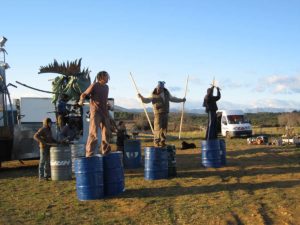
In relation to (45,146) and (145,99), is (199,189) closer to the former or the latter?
(145,99)

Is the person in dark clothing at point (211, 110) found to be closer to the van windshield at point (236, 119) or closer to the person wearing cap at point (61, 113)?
the person wearing cap at point (61, 113)

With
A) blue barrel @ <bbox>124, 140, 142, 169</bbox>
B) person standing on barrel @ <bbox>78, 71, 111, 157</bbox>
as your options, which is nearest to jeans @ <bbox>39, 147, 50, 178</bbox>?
blue barrel @ <bbox>124, 140, 142, 169</bbox>

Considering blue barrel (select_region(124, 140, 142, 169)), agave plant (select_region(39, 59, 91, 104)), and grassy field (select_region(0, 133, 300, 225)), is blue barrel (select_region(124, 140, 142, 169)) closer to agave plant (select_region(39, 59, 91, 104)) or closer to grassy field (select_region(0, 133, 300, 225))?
grassy field (select_region(0, 133, 300, 225))

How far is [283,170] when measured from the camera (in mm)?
11852

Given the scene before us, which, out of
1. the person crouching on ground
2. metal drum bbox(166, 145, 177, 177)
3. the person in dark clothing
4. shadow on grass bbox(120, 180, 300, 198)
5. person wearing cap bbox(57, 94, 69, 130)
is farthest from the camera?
person wearing cap bbox(57, 94, 69, 130)

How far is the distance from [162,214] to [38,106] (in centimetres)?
2247

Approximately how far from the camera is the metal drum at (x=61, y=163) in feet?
37.4

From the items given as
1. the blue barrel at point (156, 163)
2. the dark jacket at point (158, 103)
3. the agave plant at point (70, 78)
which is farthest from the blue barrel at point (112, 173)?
the agave plant at point (70, 78)

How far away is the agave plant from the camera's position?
1917cm

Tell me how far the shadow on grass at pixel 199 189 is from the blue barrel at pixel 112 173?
22 centimetres

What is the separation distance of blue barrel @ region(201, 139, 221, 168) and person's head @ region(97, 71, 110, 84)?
3.80 metres

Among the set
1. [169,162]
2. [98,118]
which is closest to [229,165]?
[169,162]

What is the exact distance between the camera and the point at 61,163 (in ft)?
37.7

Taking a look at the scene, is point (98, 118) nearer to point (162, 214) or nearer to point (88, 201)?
point (88, 201)
